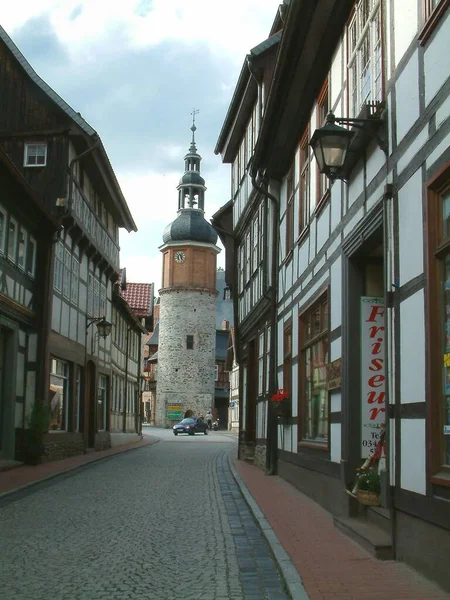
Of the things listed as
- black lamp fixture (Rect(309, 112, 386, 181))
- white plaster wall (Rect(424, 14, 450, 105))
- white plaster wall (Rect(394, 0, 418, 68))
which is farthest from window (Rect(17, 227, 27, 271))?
white plaster wall (Rect(424, 14, 450, 105))

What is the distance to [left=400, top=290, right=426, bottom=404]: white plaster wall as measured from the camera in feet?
22.6

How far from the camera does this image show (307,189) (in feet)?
45.7

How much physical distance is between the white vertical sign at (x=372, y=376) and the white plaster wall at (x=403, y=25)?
3.04 metres

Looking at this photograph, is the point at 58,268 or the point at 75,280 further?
the point at 75,280

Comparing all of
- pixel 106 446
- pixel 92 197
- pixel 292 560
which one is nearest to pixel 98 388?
pixel 106 446

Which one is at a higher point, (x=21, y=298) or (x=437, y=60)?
(x=437, y=60)

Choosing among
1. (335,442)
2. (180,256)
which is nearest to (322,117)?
(335,442)

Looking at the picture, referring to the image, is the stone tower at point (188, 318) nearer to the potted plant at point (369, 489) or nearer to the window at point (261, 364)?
the window at point (261, 364)

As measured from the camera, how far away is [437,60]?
6.64m

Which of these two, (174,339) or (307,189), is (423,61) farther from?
(174,339)

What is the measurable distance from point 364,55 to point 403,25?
202 centimetres

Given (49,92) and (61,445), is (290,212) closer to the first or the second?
(49,92)

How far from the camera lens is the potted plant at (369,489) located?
855cm

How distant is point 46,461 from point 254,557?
44.1 ft
